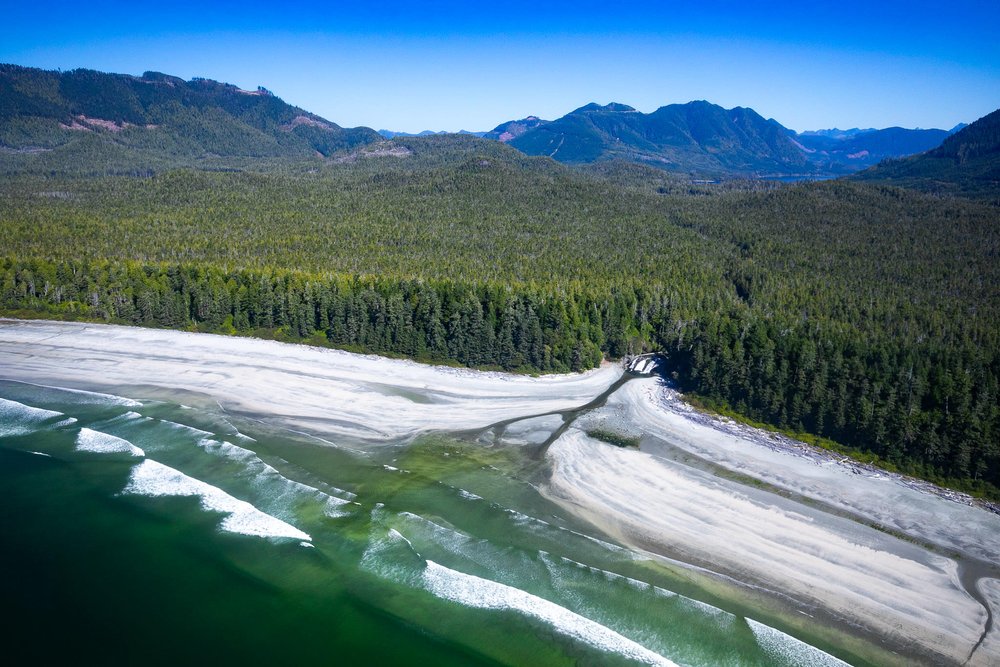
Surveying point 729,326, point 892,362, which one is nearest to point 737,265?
point 729,326

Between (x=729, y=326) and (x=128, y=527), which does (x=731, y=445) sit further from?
(x=128, y=527)

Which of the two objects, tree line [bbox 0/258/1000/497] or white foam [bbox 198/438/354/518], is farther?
tree line [bbox 0/258/1000/497]

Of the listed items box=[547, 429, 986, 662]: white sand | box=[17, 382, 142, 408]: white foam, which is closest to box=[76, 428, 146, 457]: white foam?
box=[17, 382, 142, 408]: white foam

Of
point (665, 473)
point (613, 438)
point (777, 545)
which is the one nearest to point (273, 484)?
point (613, 438)

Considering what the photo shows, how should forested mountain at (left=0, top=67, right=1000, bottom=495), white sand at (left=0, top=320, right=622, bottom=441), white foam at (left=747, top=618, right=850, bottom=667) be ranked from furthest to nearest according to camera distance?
white sand at (left=0, top=320, right=622, bottom=441)
forested mountain at (left=0, top=67, right=1000, bottom=495)
white foam at (left=747, top=618, right=850, bottom=667)

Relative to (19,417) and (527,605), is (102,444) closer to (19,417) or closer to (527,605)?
(19,417)

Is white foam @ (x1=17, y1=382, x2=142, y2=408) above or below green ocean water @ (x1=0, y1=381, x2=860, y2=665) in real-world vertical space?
above

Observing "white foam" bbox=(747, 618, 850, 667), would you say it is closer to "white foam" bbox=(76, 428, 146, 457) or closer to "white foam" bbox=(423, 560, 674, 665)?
"white foam" bbox=(423, 560, 674, 665)

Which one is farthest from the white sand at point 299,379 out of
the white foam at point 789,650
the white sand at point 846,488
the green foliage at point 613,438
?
the white foam at point 789,650
